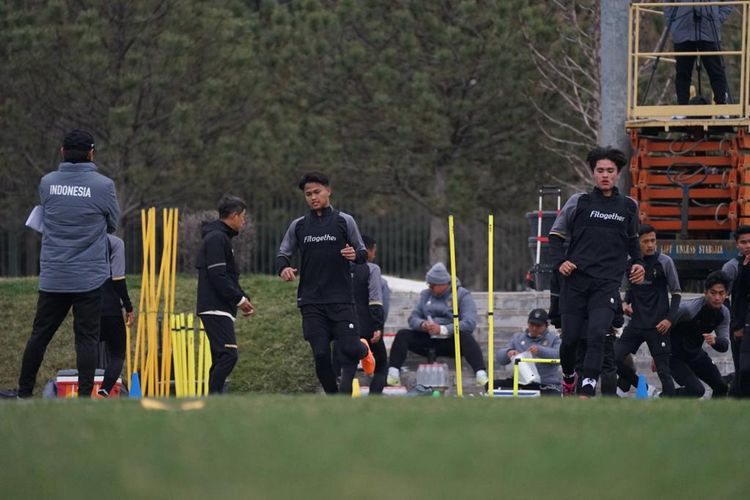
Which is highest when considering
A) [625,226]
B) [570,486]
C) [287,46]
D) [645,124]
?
[287,46]

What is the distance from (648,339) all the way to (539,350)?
7.81ft

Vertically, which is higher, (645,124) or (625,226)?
(645,124)

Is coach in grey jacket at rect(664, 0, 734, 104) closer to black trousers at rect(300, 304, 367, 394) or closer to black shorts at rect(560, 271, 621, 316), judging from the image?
black shorts at rect(560, 271, 621, 316)

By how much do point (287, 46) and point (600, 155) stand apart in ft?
54.2

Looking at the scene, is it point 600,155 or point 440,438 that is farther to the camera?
point 600,155

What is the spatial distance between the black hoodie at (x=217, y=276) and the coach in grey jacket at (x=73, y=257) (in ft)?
3.91

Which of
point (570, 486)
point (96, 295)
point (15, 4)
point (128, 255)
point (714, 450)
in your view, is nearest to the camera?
point (570, 486)

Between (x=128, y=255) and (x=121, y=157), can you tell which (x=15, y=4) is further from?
(x=128, y=255)

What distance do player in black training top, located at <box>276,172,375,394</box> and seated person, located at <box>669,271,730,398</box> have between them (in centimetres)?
376

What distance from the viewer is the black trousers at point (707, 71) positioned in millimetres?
17656

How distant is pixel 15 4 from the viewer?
88.6 feet

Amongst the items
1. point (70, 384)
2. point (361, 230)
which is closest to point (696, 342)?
point (70, 384)

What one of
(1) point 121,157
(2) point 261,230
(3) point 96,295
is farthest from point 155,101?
(3) point 96,295

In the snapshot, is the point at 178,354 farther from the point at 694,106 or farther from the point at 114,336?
the point at 694,106
